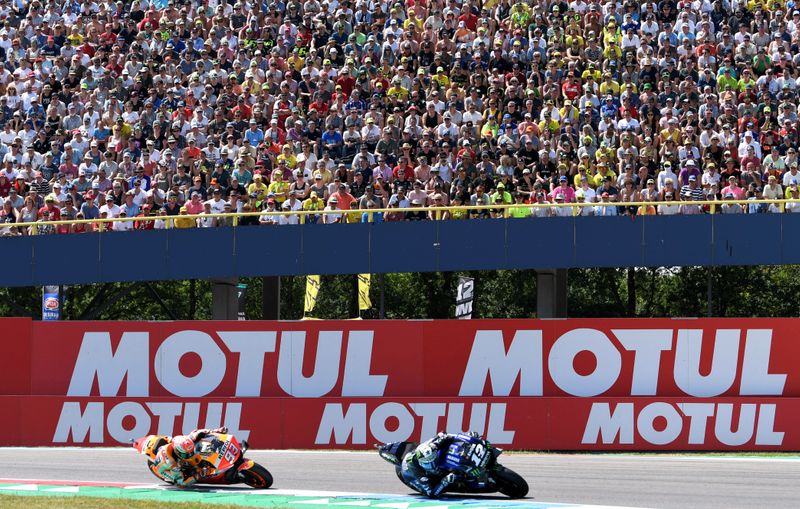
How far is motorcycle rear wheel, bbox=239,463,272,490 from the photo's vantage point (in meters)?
13.8

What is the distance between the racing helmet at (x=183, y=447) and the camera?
44.8 feet

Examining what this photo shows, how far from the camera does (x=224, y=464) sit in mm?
13656

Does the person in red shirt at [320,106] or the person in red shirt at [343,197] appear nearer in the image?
the person in red shirt at [343,197]

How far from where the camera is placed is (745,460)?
17656 mm

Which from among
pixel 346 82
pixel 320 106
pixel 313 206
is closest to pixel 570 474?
pixel 313 206

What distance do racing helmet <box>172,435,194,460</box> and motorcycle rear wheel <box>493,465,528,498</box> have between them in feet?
10.6

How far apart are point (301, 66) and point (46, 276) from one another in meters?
6.76

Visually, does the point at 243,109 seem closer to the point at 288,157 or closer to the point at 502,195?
the point at 288,157

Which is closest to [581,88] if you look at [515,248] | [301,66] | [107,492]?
[515,248]

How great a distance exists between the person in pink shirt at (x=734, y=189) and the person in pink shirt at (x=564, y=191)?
8.40 feet

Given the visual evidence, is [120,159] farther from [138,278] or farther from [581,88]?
[581,88]

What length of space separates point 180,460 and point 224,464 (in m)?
0.51

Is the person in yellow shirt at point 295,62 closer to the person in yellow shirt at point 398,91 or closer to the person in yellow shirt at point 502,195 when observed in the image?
the person in yellow shirt at point 398,91

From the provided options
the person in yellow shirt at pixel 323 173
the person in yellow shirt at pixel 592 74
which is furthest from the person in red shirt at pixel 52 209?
the person in yellow shirt at pixel 592 74
